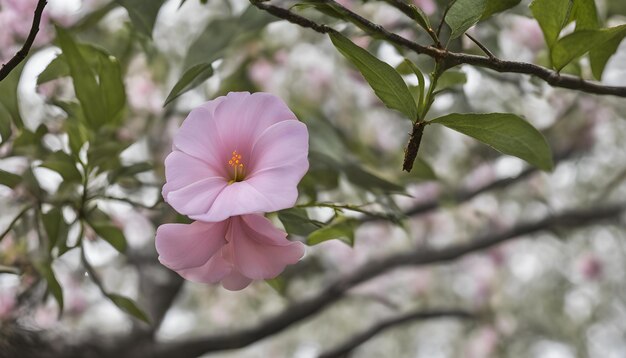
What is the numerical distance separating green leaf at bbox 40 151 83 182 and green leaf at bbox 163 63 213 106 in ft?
0.42

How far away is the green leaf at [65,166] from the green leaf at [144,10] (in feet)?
0.38

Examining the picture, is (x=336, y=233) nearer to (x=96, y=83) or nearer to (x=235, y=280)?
(x=235, y=280)

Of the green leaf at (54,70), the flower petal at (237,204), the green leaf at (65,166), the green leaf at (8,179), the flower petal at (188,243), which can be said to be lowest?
the green leaf at (8,179)

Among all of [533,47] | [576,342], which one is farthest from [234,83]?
[576,342]

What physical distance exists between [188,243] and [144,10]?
229 mm

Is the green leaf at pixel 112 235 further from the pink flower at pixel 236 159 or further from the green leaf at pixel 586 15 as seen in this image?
the green leaf at pixel 586 15

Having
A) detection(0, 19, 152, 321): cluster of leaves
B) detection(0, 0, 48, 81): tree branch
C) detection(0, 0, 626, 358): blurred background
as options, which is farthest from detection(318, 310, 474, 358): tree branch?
detection(0, 0, 48, 81): tree branch

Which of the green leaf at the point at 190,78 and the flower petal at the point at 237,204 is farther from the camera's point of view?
the green leaf at the point at 190,78

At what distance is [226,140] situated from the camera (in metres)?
0.39

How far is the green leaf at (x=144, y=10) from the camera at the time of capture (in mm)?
510

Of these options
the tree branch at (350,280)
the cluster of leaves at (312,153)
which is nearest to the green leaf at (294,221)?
the cluster of leaves at (312,153)

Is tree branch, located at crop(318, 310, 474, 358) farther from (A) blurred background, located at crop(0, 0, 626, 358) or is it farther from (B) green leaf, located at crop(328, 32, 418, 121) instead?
(B) green leaf, located at crop(328, 32, 418, 121)

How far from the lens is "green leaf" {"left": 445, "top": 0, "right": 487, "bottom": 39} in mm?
389

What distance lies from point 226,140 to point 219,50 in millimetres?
172
